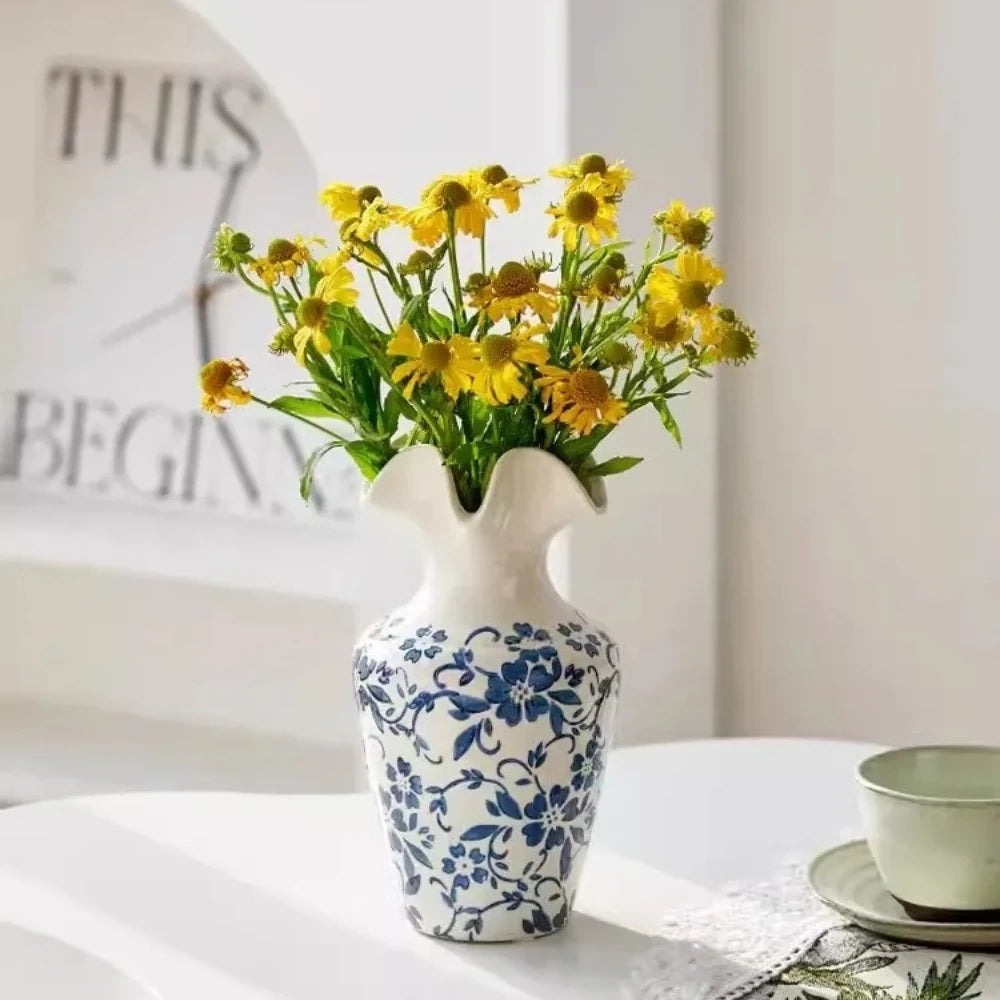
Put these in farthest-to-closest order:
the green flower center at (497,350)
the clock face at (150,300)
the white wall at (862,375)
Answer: the clock face at (150,300) → the white wall at (862,375) → the green flower center at (497,350)

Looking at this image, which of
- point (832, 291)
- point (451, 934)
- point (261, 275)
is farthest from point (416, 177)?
point (451, 934)

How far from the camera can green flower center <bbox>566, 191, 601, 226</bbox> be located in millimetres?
1006

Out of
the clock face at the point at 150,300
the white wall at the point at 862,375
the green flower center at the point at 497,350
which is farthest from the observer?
the clock face at the point at 150,300

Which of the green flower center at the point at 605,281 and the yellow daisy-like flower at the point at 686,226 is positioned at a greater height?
the yellow daisy-like flower at the point at 686,226

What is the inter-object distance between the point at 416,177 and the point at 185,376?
2.37ft

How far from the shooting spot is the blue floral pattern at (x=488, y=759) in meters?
1.02

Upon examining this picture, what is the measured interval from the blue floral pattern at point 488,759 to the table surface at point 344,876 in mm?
36

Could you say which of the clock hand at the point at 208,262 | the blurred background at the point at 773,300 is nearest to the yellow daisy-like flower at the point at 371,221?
the blurred background at the point at 773,300

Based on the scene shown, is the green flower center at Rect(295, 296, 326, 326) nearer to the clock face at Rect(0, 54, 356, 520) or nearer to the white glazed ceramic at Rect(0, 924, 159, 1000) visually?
the white glazed ceramic at Rect(0, 924, 159, 1000)

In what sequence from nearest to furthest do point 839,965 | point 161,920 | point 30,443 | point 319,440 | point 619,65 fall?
1. point 839,965
2. point 161,920
3. point 619,65
4. point 319,440
5. point 30,443

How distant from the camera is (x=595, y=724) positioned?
41.2 inches

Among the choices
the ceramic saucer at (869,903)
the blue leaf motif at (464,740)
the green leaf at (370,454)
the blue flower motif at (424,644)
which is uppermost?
the green leaf at (370,454)

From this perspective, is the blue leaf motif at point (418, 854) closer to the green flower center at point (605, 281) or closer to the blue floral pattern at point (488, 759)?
the blue floral pattern at point (488, 759)

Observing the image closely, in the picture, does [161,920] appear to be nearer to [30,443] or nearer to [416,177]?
[416,177]
